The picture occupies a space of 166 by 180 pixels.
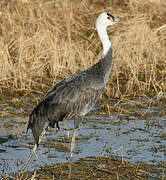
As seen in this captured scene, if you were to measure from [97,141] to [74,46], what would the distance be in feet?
13.6

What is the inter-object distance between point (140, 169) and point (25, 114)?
2.78m

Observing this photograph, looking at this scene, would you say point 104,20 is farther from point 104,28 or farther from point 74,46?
point 74,46

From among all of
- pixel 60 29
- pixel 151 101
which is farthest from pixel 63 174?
pixel 60 29

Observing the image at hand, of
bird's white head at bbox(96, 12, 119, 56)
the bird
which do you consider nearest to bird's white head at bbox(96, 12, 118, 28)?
bird's white head at bbox(96, 12, 119, 56)

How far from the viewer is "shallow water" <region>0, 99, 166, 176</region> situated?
5594 mm

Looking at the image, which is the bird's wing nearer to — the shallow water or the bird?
the bird

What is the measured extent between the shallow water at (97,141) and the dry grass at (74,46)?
101 cm

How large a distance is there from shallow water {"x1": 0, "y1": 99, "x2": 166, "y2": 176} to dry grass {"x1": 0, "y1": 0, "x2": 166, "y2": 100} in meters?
1.01

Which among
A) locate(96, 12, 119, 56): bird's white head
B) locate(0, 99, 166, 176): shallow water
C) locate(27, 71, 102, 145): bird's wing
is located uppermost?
locate(96, 12, 119, 56): bird's white head

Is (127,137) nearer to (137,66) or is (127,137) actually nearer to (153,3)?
(137,66)

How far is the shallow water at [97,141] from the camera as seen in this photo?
5594 millimetres

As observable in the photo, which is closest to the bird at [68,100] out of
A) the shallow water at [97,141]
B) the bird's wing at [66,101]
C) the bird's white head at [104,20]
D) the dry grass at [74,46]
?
the bird's wing at [66,101]

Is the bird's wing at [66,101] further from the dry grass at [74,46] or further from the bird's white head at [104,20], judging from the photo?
the dry grass at [74,46]

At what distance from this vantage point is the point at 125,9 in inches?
534
